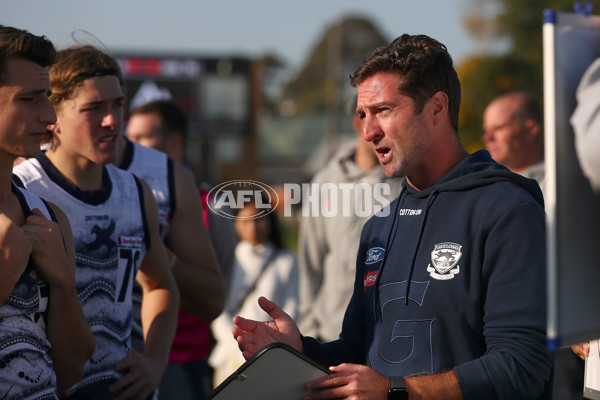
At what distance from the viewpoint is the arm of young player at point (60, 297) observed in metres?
2.60

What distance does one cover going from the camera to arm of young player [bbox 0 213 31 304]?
248 cm

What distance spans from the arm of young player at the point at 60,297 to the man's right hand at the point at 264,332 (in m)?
0.52

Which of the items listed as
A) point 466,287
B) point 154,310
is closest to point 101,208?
point 154,310

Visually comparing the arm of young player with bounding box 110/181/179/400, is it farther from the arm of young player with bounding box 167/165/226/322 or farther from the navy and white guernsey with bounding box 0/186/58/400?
the navy and white guernsey with bounding box 0/186/58/400

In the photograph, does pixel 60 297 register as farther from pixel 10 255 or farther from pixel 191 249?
Result: pixel 191 249

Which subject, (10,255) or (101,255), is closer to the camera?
(10,255)

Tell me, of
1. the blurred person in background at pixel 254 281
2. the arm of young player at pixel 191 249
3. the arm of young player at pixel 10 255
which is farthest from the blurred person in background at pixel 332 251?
the arm of young player at pixel 10 255

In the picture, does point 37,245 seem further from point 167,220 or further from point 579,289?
point 579,289

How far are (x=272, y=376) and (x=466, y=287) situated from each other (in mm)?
610

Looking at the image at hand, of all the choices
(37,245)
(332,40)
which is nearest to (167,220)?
(37,245)

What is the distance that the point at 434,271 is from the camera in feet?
8.08

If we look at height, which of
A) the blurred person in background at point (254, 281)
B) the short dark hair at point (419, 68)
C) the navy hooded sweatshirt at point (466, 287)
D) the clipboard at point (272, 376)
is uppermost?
the short dark hair at point (419, 68)

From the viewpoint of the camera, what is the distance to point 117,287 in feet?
10.5

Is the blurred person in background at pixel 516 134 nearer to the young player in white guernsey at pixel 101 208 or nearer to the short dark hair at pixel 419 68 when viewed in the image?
the short dark hair at pixel 419 68
